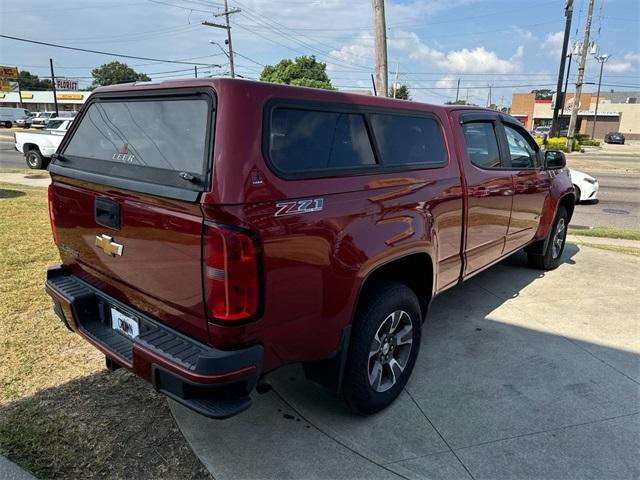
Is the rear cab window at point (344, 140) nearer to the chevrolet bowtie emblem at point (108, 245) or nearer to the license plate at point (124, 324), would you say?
the chevrolet bowtie emblem at point (108, 245)

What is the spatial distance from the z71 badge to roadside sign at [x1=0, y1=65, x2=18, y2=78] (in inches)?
3001

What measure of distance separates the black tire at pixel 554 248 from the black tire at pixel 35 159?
52.2 feet

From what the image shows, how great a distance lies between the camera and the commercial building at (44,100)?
7650 centimetres

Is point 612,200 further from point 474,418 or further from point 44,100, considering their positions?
point 44,100

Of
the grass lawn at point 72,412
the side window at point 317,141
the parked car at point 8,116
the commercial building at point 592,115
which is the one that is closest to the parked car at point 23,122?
the parked car at point 8,116

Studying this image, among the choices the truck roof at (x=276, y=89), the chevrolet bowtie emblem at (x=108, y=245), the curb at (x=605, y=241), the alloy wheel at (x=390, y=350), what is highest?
the truck roof at (x=276, y=89)

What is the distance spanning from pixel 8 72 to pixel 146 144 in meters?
76.9

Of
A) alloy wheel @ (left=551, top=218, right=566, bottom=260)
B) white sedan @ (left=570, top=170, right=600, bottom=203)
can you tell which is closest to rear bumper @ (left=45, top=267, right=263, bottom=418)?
alloy wheel @ (left=551, top=218, right=566, bottom=260)

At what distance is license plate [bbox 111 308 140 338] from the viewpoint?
101 inches

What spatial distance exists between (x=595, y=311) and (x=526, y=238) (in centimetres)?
99

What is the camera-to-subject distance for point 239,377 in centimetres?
212

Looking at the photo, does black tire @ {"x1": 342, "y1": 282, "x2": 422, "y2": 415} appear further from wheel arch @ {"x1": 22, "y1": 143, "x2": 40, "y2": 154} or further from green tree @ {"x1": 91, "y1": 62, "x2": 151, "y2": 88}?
green tree @ {"x1": 91, "y1": 62, "x2": 151, "y2": 88}

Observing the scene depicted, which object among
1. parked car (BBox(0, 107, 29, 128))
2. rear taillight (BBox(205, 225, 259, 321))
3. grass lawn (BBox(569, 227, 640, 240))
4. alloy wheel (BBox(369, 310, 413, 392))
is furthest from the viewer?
parked car (BBox(0, 107, 29, 128))

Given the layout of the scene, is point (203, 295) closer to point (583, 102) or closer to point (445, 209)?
point (445, 209)
